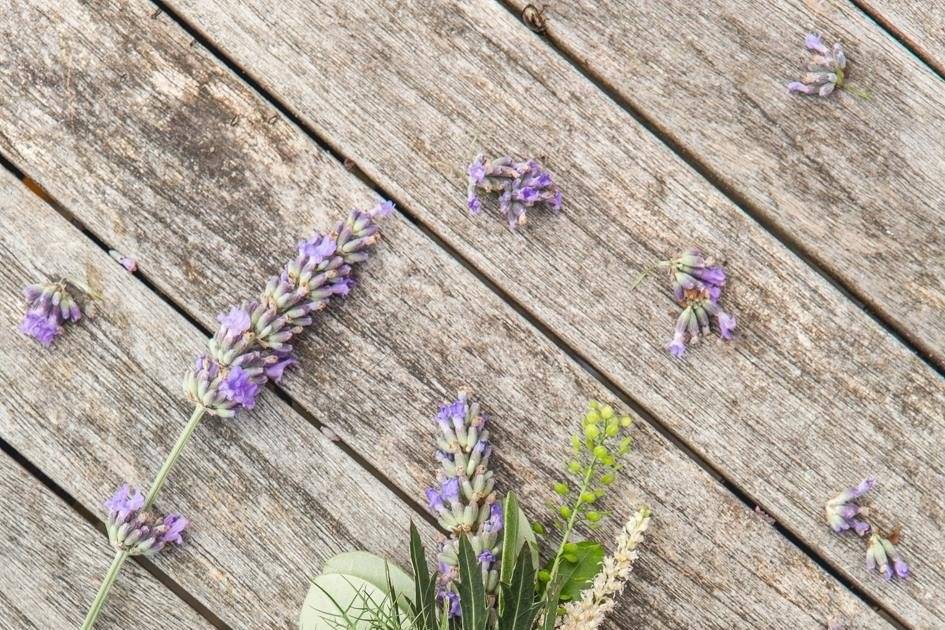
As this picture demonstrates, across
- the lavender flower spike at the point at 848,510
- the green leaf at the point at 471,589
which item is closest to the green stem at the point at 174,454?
the green leaf at the point at 471,589

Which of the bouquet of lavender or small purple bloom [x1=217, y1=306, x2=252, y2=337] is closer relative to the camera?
the bouquet of lavender

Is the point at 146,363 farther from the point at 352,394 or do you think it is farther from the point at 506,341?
the point at 506,341

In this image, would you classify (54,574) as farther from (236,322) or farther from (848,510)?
(848,510)

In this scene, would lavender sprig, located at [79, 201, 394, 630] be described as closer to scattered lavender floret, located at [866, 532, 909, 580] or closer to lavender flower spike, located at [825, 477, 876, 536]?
lavender flower spike, located at [825, 477, 876, 536]

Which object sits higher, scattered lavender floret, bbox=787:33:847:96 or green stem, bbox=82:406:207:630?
scattered lavender floret, bbox=787:33:847:96

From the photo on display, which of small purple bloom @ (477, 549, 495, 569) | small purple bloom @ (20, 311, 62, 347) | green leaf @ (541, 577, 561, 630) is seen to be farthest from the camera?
small purple bloom @ (20, 311, 62, 347)

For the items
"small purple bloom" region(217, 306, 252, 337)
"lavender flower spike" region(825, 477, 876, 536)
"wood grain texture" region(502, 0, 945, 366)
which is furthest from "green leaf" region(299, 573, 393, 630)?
"wood grain texture" region(502, 0, 945, 366)

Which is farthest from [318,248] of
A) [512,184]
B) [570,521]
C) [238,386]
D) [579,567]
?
[579,567]
